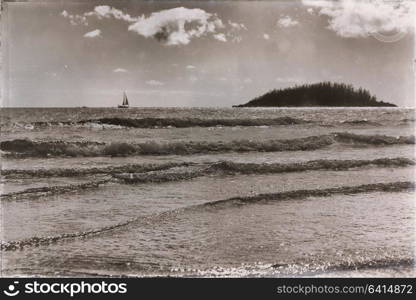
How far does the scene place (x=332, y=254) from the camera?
542cm

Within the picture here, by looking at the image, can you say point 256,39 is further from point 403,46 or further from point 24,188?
point 24,188

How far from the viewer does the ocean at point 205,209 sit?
5.19m

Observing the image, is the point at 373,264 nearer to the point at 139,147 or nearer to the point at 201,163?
the point at 201,163

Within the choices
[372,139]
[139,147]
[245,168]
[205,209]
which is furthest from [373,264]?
[372,139]

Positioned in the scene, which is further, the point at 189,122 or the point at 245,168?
the point at 189,122

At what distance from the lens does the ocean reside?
5191mm

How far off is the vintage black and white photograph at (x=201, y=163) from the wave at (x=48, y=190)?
0.13 feet

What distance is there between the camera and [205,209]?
24.0 ft

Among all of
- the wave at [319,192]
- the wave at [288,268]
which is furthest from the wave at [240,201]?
the wave at [288,268]

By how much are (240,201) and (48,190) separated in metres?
3.63

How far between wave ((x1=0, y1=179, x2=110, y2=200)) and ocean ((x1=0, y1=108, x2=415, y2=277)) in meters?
0.02

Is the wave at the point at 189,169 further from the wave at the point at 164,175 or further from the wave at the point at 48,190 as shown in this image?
the wave at the point at 48,190

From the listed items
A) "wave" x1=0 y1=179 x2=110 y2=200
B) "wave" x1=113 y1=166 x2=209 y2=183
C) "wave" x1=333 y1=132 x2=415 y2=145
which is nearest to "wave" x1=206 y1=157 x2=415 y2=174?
"wave" x1=113 y1=166 x2=209 y2=183

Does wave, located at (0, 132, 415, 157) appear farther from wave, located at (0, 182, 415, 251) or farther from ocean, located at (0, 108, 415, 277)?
wave, located at (0, 182, 415, 251)
